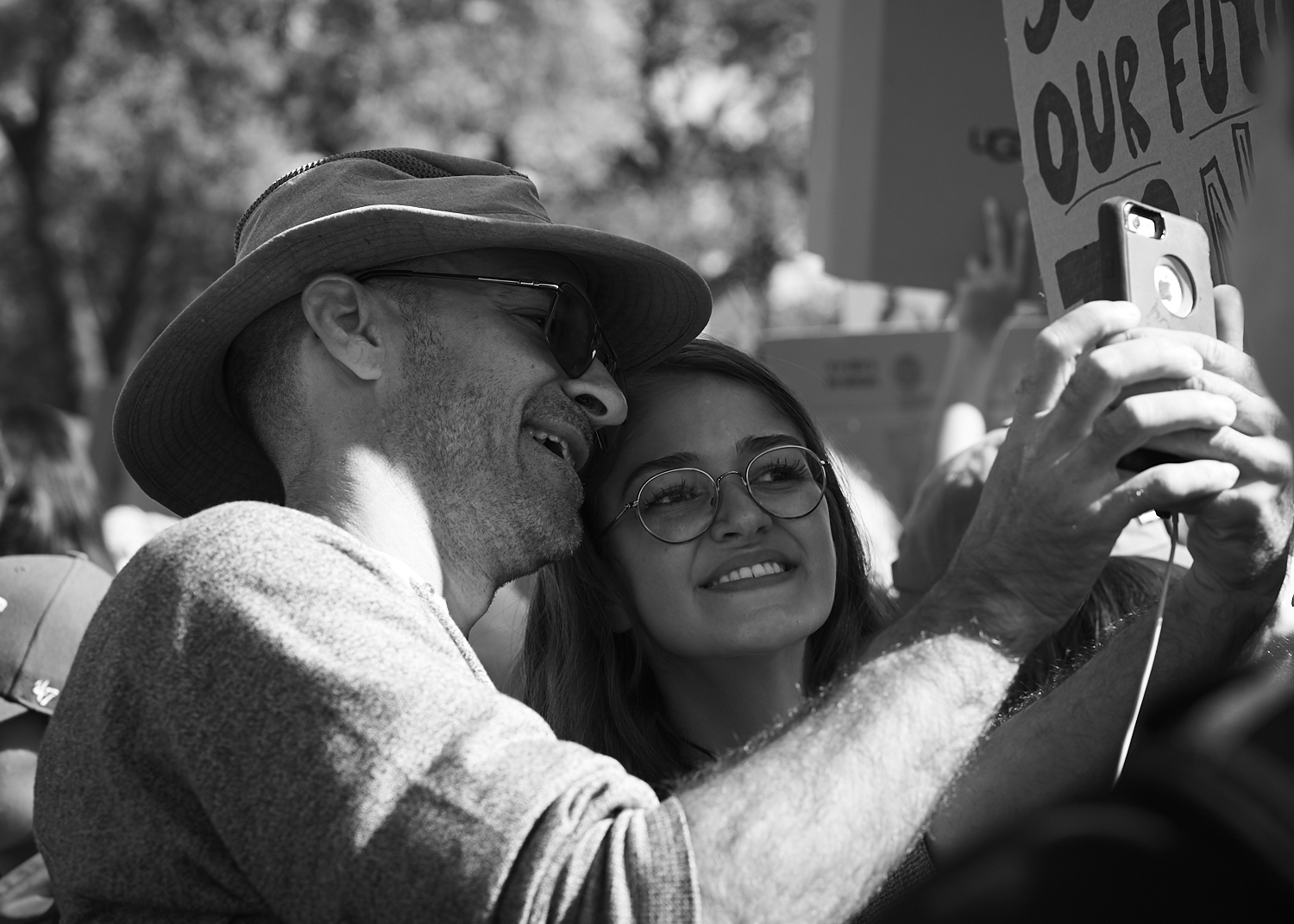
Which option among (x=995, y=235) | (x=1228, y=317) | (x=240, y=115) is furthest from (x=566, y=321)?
(x=240, y=115)

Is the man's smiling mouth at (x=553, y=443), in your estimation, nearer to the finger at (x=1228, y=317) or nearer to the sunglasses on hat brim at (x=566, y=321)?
the sunglasses on hat brim at (x=566, y=321)

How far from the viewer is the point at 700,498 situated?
2.21 m

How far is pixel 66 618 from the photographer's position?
2.50 m

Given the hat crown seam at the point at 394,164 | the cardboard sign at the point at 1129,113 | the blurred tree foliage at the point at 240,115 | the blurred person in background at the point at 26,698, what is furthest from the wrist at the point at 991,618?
the blurred tree foliage at the point at 240,115

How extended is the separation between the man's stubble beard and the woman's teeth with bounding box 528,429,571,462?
59 mm

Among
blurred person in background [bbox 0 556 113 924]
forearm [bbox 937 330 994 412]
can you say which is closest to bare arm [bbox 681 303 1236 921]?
blurred person in background [bbox 0 556 113 924]

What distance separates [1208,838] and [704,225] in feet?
59.2

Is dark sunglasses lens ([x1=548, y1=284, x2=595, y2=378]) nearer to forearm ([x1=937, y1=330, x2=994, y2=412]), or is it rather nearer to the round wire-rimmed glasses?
the round wire-rimmed glasses

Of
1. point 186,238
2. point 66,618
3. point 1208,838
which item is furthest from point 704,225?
point 1208,838

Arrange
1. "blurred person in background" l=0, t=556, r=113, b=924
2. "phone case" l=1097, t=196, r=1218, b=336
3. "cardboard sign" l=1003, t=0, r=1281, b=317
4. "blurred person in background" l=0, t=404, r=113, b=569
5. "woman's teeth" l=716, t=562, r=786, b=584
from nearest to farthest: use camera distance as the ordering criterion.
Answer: "phone case" l=1097, t=196, r=1218, b=336
"cardboard sign" l=1003, t=0, r=1281, b=317
"woman's teeth" l=716, t=562, r=786, b=584
"blurred person in background" l=0, t=556, r=113, b=924
"blurred person in background" l=0, t=404, r=113, b=569

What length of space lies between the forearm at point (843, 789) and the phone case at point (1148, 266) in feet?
1.22

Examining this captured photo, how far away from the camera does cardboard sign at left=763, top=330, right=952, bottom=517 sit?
4477 mm

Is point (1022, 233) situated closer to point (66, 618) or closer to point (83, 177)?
point (66, 618)

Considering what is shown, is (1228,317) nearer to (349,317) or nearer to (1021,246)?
(349,317)
